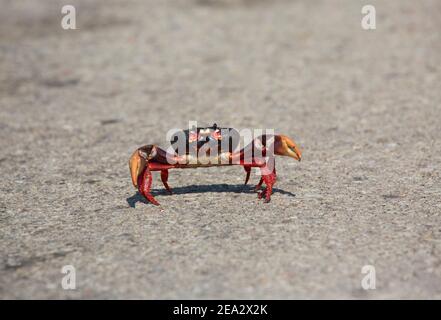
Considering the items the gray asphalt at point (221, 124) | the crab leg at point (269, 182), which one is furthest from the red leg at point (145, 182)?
the crab leg at point (269, 182)

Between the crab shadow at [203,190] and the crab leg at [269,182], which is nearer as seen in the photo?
the crab leg at [269,182]

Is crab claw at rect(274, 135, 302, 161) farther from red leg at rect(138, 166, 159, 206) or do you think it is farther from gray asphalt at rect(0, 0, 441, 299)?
red leg at rect(138, 166, 159, 206)

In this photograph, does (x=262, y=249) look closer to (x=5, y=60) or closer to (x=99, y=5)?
(x=5, y=60)

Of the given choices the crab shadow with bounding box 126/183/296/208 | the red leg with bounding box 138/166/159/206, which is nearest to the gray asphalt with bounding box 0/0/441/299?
the crab shadow with bounding box 126/183/296/208

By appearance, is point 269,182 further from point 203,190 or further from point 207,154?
point 203,190

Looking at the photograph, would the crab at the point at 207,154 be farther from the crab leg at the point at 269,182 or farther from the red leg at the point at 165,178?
the red leg at the point at 165,178
